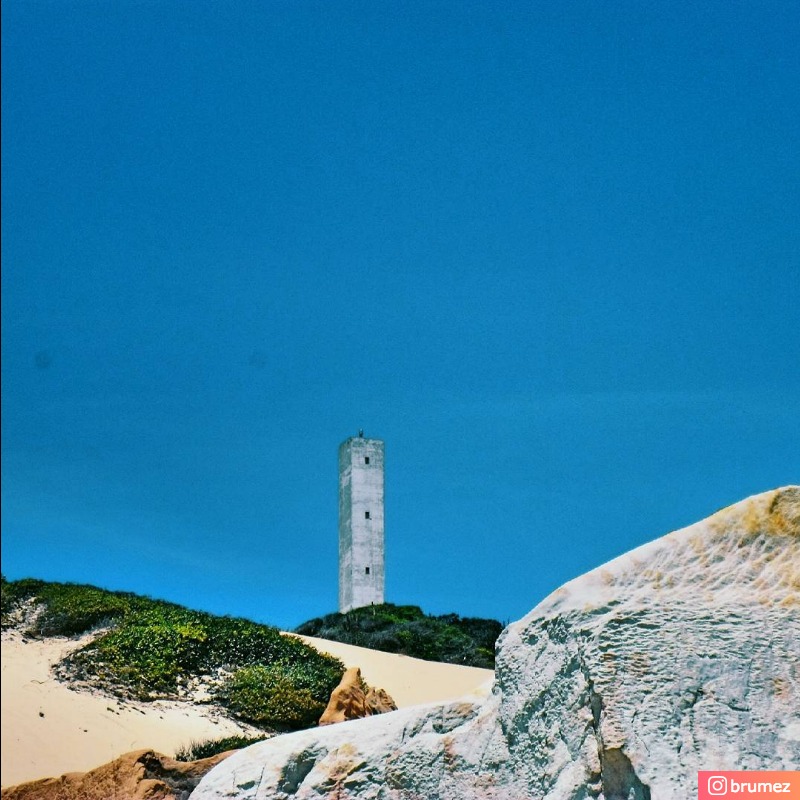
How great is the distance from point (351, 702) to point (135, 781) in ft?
9.08

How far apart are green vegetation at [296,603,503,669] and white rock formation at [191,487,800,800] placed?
1860 centimetres

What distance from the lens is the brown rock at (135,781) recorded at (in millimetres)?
9938

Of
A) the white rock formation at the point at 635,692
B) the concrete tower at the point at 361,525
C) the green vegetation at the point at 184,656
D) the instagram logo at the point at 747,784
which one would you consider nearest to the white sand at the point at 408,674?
the green vegetation at the point at 184,656

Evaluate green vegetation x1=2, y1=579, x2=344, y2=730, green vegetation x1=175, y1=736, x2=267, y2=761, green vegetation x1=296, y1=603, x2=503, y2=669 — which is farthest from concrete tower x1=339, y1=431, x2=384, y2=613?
green vegetation x1=175, y1=736, x2=267, y2=761

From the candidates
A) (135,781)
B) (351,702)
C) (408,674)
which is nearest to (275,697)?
(408,674)

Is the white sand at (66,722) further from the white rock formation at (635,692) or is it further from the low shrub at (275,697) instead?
the white rock formation at (635,692)

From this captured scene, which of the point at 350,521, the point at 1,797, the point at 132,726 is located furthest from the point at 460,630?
the point at 1,797

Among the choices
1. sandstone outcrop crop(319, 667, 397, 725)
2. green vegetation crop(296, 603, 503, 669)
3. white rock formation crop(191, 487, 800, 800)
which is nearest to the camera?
white rock formation crop(191, 487, 800, 800)

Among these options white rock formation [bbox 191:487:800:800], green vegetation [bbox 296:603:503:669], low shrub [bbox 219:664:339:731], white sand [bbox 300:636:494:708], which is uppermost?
green vegetation [bbox 296:603:503:669]

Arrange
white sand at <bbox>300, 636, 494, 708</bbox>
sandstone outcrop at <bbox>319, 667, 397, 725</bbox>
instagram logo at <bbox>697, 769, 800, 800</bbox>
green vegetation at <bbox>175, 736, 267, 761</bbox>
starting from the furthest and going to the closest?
white sand at <bbox>300, 636, 494, 708</bbox>, green vegetation at <bbox>175, 736, 267, 761</bbox>, sandstone outcrop at <bbox>319, 667, 397, 725</bbox>, instagram logo at <bbox>697, 769, 800, 800</bbox>

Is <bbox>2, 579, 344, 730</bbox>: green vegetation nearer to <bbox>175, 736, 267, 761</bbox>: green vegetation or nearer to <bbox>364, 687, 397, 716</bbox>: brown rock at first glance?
<bbox>175, 736, 267, 761</bbox>: green vegetation

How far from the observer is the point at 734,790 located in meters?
5.05

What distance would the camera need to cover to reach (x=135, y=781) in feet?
33.3

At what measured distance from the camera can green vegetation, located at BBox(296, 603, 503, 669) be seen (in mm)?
25328
